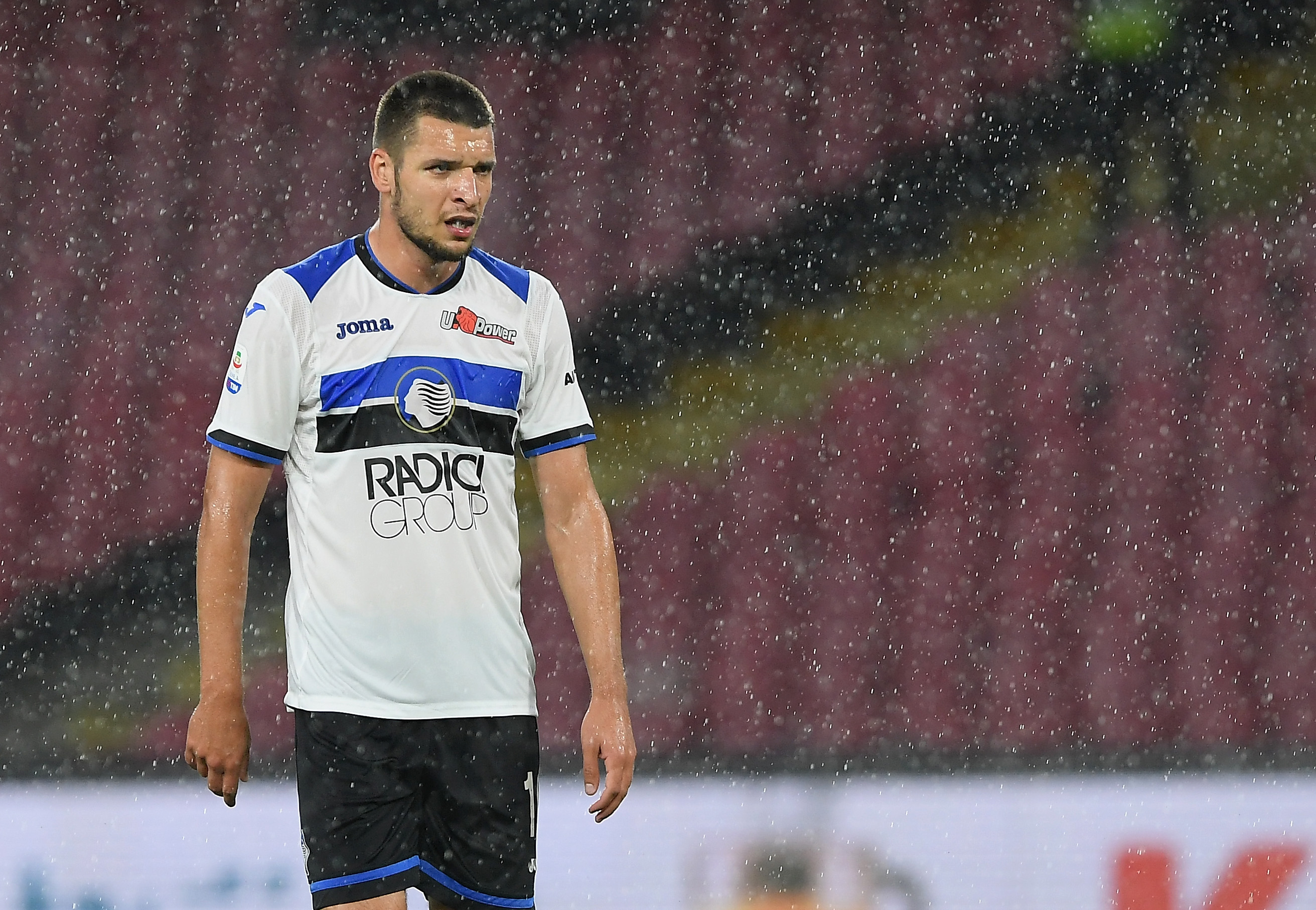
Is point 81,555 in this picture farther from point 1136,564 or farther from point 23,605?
point 1136,564

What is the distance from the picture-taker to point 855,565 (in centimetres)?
476

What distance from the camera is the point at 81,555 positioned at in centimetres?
480

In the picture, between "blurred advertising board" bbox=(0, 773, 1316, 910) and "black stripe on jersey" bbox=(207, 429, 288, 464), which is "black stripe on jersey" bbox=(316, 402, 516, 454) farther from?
"blurred advertising board" bbox=(0, 773, 1316, 910)

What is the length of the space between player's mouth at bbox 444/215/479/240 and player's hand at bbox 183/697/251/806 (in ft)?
2.35

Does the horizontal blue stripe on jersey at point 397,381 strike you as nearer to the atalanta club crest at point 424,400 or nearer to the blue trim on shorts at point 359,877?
the atalanta club crest at point 424,400

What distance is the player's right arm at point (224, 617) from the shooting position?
2150 millimetres

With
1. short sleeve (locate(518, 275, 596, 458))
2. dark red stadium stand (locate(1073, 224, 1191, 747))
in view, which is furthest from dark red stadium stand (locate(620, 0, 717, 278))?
short sleeve (locate(518, 275, 596, 458))

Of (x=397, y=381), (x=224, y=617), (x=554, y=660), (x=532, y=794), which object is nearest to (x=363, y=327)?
(x=397, y=381)

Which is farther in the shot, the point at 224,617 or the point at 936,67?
the point at 936,67

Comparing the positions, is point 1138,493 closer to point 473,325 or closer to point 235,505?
point 473,325

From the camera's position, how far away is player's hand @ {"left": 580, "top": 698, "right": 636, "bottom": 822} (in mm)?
2248

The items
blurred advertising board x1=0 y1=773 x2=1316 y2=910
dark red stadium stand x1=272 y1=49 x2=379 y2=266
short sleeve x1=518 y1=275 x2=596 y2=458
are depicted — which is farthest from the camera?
dark red stadium stand x1=272 y1=49 x2=379 y2=266

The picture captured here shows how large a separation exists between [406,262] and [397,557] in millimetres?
437

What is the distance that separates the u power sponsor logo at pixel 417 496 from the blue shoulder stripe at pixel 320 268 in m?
0.27
